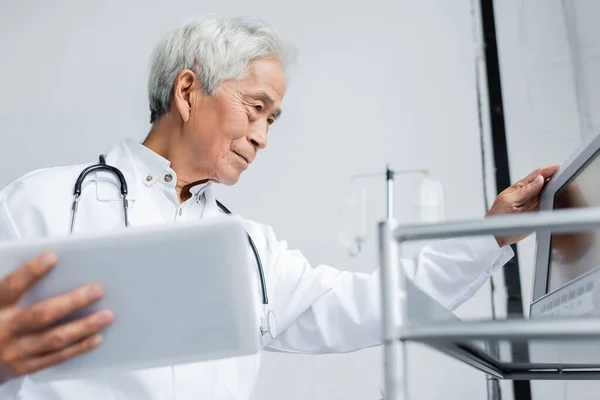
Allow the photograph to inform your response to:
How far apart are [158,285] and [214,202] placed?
0.63 m

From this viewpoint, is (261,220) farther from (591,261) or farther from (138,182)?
(591,261)

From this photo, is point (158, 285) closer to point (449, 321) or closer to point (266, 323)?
point (449, 321)

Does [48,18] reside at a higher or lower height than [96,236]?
higher

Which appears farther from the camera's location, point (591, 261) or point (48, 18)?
point (48, 18)

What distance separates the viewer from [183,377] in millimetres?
1046

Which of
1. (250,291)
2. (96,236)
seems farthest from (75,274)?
(250,291)

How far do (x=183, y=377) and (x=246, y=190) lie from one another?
2.69ft

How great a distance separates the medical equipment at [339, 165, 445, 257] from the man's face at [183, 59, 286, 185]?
51 centimetres

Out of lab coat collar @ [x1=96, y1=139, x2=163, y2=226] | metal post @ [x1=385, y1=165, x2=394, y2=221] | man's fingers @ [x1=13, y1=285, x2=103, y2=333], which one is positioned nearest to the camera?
man's fingers @ [x1=13, y1=285, x2=103, y2=333]

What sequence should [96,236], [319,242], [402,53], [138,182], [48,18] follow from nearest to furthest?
[96,236], [138,182], [319,242], [402,53], [48,18]

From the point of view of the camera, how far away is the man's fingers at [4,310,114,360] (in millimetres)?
639

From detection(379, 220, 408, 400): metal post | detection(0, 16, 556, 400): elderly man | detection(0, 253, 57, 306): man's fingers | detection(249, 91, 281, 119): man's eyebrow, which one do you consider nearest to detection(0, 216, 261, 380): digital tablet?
detection(0, 253, 57, 306): man's fingers

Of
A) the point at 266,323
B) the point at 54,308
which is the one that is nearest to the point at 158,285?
A: the point at 54,308

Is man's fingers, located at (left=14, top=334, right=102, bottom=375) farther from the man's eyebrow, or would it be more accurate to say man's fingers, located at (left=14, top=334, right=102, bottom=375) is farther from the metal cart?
the man's eyebrow
